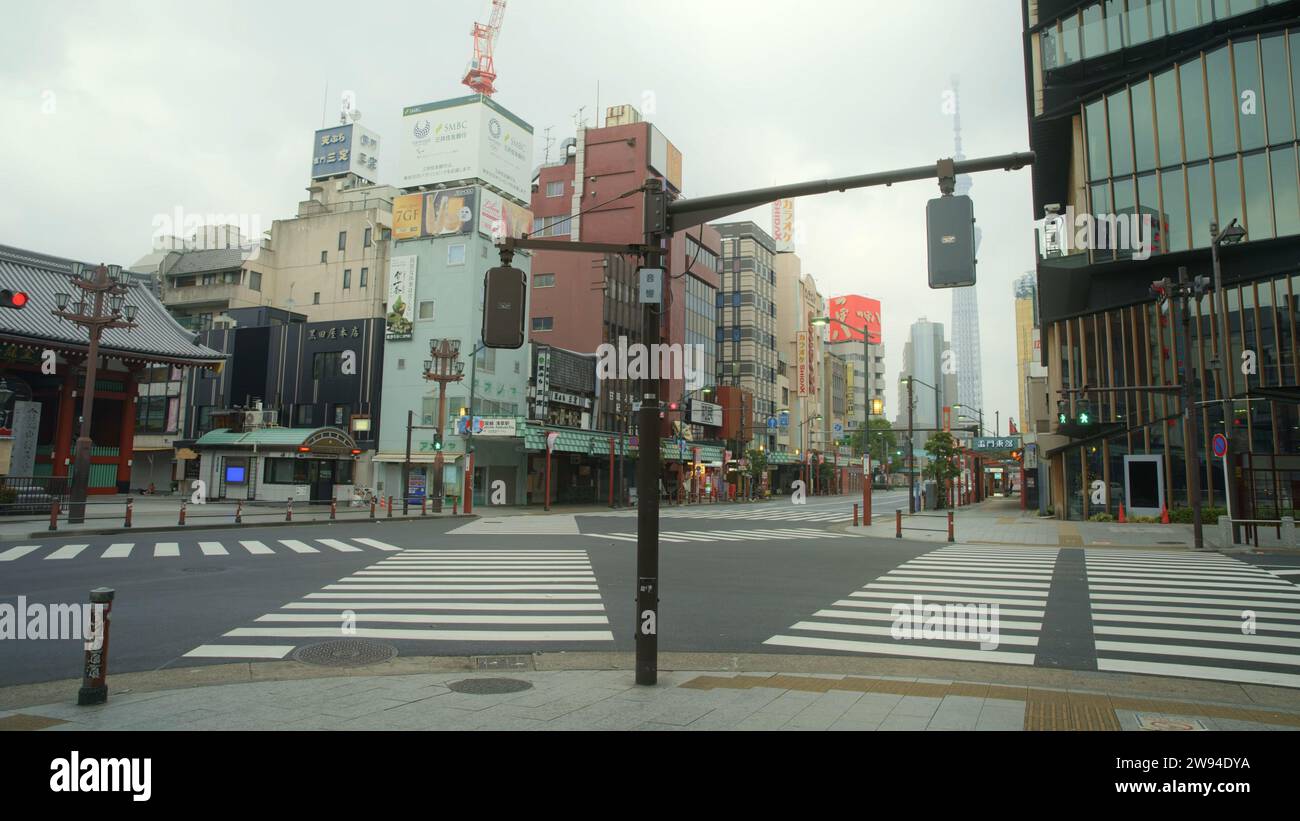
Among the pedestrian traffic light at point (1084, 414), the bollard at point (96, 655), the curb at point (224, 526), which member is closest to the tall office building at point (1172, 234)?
the pedestrian traffic light at point (1084, 414)

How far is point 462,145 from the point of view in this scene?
54.3 meters

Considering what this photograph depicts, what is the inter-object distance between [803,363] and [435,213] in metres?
61.1

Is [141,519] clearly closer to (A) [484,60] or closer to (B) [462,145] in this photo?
(B) [462,145]

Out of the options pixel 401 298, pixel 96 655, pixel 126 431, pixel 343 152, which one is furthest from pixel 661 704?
pixel 343 152

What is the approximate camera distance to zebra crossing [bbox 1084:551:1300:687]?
8.05 meters

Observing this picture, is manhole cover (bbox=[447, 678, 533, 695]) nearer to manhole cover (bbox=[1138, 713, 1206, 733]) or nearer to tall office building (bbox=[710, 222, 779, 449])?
manhole cover (bbox=[1138, 713, 1206, 733])

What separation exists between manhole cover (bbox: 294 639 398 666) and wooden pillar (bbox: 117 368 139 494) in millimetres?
37960

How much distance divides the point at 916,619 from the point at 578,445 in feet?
132

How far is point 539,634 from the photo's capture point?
31.4 feet

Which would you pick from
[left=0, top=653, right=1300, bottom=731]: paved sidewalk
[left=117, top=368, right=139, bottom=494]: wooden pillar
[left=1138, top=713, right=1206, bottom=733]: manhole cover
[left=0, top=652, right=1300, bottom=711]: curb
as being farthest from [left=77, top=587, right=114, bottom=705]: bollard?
[left=117, top=368, right=139, bottom=494]: wooden pillar

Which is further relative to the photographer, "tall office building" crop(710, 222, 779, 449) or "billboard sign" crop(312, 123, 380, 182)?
"tall office building" crop(710, 222, 779, 449)
